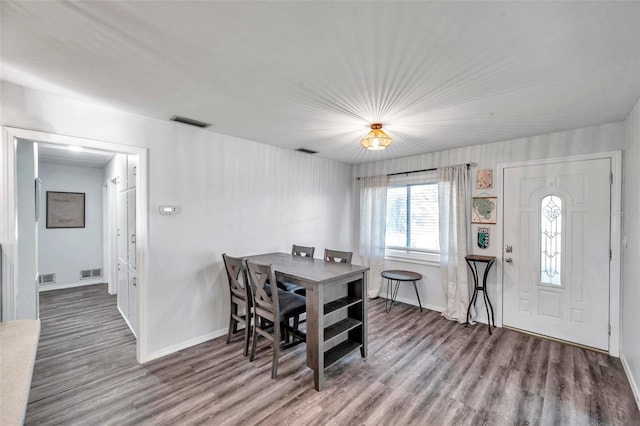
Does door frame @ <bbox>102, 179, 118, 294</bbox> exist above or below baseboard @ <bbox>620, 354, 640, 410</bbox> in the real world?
above

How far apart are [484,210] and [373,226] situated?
173 centimetres

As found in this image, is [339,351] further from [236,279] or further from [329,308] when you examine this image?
[236,279]

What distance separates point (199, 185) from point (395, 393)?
9.40ft

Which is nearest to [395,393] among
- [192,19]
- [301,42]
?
[301,42]

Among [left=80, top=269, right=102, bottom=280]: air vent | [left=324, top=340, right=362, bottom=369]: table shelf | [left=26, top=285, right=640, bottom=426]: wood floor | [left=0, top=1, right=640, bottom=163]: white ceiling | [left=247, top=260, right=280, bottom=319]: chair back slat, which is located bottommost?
[left=26, top=285, right=640, bottom=426]: wood floor

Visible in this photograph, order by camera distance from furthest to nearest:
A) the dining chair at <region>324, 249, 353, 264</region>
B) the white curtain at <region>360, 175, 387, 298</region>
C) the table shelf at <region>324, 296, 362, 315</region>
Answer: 1. the white curtain at <region>360, 175, 387, 298</region>
2. the dining chair at <region>324, 249, 353, 264</region>
3. the table shelf at <region>324, 296, 362, 315</region>

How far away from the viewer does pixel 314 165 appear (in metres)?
4.55

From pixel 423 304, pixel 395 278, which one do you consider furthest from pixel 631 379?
pixel 395 278

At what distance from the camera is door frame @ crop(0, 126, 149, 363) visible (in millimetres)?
2061

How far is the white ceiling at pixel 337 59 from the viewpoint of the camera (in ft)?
4.28

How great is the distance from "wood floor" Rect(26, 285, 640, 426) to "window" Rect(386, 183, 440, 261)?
1.43 meters

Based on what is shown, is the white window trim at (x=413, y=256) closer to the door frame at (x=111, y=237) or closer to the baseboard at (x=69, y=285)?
the door frame at (x=111, y=237)

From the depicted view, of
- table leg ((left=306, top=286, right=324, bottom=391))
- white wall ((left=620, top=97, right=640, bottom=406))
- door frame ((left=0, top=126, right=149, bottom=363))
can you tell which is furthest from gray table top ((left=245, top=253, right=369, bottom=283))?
white wall ((left=620, top=97, right=640, bottom=406))

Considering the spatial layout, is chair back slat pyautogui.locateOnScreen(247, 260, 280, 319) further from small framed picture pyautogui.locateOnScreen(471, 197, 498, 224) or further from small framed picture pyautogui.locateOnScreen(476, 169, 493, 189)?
small framed picture pyautogui.locateOnScreen(476, 169, 493, 189)
